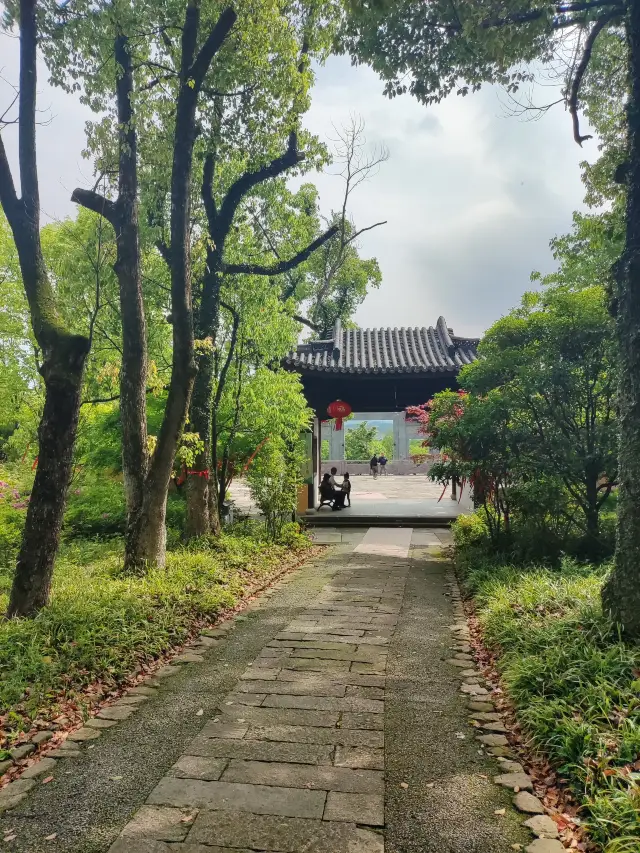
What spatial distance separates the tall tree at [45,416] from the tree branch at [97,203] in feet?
4.66

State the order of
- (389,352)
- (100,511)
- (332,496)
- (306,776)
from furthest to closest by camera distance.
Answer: (389,352), (332,496), (100,511), (306,776)

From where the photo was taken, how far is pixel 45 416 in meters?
4.96

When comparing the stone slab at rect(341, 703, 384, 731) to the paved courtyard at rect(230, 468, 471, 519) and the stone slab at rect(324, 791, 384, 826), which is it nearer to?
the stone slab at rect(324, 791, 384, 826)

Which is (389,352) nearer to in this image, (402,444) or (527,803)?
(527,803)

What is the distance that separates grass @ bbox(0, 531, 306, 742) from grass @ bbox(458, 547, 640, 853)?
2775 millimetres

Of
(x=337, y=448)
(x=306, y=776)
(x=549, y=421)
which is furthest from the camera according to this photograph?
(x=337, y=448)

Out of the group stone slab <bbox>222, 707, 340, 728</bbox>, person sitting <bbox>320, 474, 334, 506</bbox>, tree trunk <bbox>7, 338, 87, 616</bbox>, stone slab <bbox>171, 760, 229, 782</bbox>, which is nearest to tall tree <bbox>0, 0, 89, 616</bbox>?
tree trunk <bbox>7, 338, 87, 616</bbox>

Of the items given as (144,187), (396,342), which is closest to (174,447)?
(144,187)

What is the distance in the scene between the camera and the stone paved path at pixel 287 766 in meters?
2.45

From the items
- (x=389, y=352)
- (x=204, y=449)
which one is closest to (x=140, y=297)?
(x=204, y=449)

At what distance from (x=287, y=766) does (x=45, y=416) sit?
3465 mm

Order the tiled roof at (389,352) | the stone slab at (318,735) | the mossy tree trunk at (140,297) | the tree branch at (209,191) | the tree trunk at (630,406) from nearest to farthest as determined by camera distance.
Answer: the stone slab at (318,735) < the tree trunk at (630,406) < the mossy tree trunk at (140,297) < the tree branch at (209,191) < the tiled roof at (389,352)

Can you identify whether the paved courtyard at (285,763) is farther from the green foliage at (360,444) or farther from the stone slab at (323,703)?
the green foliage at (360,444)

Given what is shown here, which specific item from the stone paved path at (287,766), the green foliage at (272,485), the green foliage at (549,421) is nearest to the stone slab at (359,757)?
the stone paved path at (287,766)
